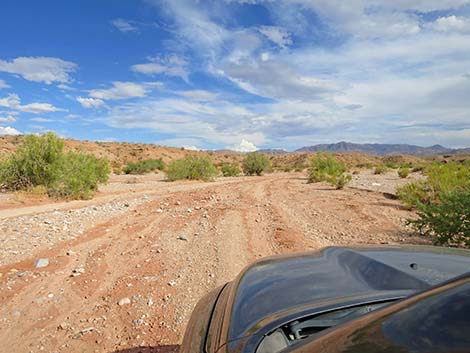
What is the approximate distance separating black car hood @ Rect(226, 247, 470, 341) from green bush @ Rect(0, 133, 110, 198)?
14705mm

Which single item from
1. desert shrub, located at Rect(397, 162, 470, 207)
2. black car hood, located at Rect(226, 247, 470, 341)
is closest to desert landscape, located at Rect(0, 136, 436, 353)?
desert shrub, located at Rect(397, 162, 470, 207)

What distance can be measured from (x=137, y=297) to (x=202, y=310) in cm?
283

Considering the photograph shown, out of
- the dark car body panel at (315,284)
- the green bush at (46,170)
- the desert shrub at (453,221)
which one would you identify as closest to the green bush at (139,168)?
the green bush at (46,170)

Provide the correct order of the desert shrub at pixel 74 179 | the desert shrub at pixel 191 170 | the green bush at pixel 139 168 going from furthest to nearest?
1. the green bush at pixel 139 168
2. the desert shrub at pixel 191 170
3. the desert shrub at pixel 74 179

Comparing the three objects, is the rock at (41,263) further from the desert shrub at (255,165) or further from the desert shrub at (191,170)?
the desert shrub at (255,165)

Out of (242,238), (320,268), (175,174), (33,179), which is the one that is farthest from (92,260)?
(175,174)

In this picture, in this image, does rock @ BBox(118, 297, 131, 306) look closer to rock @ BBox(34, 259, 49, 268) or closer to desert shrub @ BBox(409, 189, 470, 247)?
rock @ BBox(34, 259, 49, 268)

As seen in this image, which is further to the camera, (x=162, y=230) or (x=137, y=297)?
(x=162, y=230)

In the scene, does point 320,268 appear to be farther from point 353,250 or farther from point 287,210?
point 287,210

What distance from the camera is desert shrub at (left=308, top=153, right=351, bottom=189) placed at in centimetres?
1847

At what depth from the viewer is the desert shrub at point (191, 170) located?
27.2 meters

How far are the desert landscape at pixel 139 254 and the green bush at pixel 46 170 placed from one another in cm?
347

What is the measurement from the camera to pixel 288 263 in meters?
2.57

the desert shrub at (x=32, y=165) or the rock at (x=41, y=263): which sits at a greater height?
the desert shrub at (x=32, y=165)
